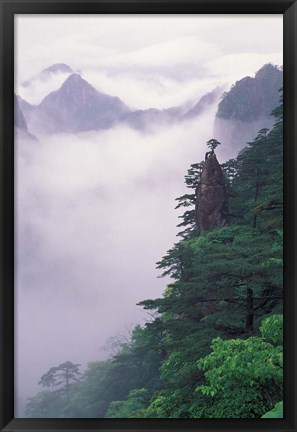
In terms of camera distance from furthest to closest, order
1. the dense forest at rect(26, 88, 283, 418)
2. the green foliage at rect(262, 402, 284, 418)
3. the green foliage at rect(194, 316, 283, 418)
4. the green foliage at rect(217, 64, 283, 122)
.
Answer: the green foliage at rect(217, 64, 283, 122)
the dense forest at rect(26, 88, 283, 418)
the green foliage at rect(194, 316, 283, 418)
the green foliage at rect(262, 402, 284, 418)

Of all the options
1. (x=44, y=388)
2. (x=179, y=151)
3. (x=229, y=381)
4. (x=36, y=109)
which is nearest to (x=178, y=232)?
(x=179, y=151)

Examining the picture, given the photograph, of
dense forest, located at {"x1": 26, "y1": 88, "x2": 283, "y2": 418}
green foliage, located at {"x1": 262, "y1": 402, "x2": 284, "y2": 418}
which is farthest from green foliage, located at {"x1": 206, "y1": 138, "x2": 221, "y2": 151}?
green foliage, located at {"x1": 262, "y1": 402, "x2": 284, "y2": 418}

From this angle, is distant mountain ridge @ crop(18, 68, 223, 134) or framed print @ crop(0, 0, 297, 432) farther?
distant mountain ridge @ crop(18, 68, 223, 134)

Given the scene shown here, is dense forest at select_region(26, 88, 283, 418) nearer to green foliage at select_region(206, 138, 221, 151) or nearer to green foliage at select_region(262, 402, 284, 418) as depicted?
green foliage at select_region(206, 138, 221, 151)

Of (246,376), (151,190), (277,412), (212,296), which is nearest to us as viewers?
(277,412)

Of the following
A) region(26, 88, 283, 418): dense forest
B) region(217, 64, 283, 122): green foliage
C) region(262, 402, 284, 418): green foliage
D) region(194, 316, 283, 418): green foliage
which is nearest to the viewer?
region(262, 402, 284, 418): green foliage

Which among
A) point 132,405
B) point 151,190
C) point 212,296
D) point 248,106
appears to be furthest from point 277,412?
point 248,106

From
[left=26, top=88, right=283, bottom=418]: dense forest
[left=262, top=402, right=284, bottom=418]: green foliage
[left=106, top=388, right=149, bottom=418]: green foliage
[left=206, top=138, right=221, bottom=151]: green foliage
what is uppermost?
[left=206, top=138, right=221, bottom=151]: green foliage

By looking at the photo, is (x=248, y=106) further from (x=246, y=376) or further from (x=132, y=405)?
(x=132, y=405)

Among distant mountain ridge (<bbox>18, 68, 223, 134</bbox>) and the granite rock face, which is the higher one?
distant mountain ridge (<bbox>18, 68, 223, 134</bbox>)

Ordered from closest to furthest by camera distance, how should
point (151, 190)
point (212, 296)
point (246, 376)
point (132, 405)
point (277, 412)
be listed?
point (277, 412) < point (246, 376) < point (212, 296) < point (151, 190) < point (132, 405)
